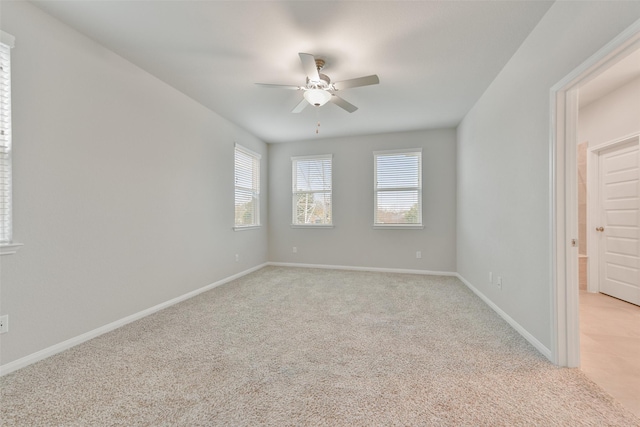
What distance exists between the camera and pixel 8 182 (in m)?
1.87

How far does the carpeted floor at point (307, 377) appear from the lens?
1.45m

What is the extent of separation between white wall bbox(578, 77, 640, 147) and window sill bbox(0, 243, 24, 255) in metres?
5.92

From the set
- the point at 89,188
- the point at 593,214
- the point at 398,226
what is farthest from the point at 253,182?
the point at 593,214

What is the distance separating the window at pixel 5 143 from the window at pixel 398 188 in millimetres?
4576

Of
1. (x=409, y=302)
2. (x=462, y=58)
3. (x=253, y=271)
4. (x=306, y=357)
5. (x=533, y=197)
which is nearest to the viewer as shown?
(x=306, y=357)

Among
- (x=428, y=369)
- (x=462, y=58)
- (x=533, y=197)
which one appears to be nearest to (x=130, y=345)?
(x=428, y=369)

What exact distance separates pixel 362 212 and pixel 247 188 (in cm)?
221

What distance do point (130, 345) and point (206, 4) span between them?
2.72m

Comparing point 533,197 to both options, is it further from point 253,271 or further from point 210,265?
point 253,271

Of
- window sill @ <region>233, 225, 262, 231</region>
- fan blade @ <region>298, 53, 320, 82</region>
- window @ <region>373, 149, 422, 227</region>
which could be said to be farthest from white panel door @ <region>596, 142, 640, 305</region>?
window sill @ <region>233, 225, 262, 231</region>

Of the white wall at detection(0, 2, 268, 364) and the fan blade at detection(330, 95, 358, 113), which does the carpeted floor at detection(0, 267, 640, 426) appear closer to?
→ the white wall at detection(0, 2, 268, 364)

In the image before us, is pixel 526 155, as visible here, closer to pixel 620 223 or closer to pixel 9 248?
pixel 620 223

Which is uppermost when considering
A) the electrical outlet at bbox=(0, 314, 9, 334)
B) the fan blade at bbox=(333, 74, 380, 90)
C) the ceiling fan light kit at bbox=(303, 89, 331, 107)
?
the fan blade at bbox=(333, 74, 380, 90)

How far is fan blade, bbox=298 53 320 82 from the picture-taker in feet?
7.18
